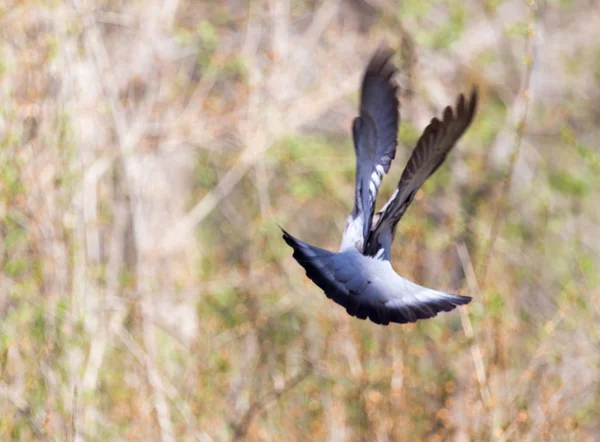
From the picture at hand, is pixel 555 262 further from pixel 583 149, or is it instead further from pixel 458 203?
pixel 583 149

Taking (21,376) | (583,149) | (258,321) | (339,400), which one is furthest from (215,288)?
(583,149)

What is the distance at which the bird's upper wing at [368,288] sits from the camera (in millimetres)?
3990

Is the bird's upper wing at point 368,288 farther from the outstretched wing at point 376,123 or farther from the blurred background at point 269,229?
the blurred background at point 269,229

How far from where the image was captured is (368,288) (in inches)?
164

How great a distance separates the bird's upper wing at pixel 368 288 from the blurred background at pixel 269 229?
84 cm

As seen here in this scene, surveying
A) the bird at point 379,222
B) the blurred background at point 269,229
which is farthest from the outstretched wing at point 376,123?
the blurred background at point 269,229

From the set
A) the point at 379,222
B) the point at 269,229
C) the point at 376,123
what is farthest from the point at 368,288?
the point at 269,229

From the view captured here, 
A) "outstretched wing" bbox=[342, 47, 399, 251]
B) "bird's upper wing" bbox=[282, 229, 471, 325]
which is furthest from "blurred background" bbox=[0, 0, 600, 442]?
"bird's upper wing" bbox=[282, 229, 471, 325]

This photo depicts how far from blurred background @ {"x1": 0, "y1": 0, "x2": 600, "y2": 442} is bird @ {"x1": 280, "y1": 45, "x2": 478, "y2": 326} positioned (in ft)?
2.18

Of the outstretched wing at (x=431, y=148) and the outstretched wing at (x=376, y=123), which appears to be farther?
the outstretched wing at (x=376, y=123)

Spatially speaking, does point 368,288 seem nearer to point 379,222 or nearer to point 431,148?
point 379,222

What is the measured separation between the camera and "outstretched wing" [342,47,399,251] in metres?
4.57

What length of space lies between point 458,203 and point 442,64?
65.5 inches

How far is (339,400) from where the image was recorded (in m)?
6.51
